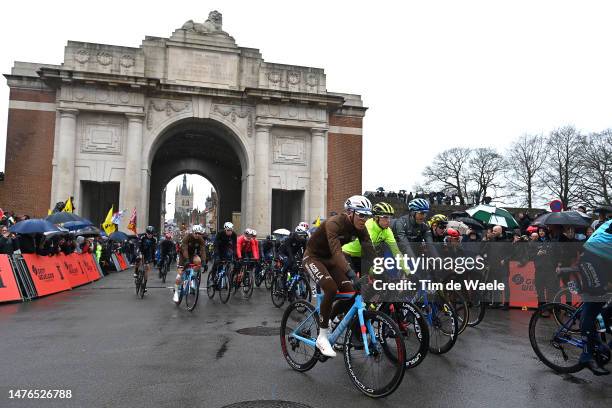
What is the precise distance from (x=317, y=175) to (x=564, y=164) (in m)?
30.1

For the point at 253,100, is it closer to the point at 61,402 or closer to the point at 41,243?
the point at 41,243

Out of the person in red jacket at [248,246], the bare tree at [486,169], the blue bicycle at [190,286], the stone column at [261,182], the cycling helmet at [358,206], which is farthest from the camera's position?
the bare tree at [486,169]

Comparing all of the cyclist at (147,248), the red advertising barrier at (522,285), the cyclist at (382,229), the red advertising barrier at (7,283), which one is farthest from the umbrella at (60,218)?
the red advertising barrier at (522,285)

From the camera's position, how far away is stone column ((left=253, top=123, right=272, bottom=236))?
1300 inches

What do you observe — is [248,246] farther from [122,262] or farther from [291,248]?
[122,262]

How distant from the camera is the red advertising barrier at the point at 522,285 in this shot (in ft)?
31.8

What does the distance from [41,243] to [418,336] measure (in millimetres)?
12386

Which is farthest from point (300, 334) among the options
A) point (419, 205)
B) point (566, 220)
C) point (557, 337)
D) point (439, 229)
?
point (566, 220)

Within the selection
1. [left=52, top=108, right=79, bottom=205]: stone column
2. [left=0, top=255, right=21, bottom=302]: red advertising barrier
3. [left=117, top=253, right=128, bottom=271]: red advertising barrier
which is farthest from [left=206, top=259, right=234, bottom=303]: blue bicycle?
[left=52, top=108, right=79, bottom=205]: stone column

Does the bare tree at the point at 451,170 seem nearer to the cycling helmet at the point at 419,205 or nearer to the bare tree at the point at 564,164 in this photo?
the bare tree at the point at 564,164

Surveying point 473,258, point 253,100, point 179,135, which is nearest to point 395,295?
point 473,258

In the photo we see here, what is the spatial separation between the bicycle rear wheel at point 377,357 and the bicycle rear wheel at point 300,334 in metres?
0.64

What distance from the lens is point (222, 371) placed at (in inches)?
225

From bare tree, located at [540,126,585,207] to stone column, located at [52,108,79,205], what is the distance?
42.4 meters
